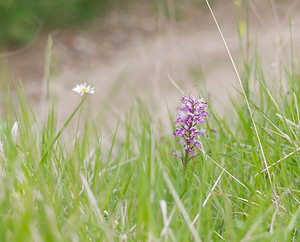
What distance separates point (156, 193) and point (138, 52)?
6.40 meters

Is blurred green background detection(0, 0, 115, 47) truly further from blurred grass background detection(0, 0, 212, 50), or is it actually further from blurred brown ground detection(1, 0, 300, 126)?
blurred brown ground detection(1, 0, 300, 126)

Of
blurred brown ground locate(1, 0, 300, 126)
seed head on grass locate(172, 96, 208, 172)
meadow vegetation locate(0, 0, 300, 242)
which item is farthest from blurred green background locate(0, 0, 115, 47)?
seed head on grass locate(172, 96, 208, 172)

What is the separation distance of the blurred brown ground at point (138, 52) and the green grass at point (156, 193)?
4522mm

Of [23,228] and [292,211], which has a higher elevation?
[23,228]

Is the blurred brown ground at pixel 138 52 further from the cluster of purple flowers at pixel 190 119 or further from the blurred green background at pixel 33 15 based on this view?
the cluster of purple flowers at pixel 190 119

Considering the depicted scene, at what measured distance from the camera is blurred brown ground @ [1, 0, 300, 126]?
6641mm

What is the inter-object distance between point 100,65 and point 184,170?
6122mm

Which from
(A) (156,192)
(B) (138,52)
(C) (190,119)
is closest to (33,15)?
(B) (138,52)

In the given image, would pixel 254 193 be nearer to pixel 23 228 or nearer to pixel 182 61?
pixel 23 228

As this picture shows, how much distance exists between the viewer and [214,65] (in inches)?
253

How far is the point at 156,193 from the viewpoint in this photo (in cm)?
134

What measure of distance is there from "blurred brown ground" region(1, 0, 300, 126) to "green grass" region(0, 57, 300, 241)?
4522 millimetres

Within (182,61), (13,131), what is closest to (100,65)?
(182,61)

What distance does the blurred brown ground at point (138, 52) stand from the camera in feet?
21.8
